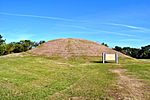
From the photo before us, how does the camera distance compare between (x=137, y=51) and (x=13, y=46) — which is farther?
(x=137, y=51)

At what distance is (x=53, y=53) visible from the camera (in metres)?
49.2

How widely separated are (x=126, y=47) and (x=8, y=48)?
4636cm

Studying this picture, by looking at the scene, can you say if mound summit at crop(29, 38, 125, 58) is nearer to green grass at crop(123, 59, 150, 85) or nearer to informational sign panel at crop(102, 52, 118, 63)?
informational sign panel at crop(102, 52, 118, 63)

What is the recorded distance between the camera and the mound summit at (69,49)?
49.0 meters

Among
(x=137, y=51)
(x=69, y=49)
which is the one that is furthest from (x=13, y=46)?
(x=137, y=51)

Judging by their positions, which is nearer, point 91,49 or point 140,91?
point 140,91

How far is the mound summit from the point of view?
49.0m

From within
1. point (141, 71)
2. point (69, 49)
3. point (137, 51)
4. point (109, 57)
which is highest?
point (137, 51)

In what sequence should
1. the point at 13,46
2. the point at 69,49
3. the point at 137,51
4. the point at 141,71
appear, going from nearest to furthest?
the point at 141,71 → the point at 69,49 → the point at 13,46 → the point at 137,51

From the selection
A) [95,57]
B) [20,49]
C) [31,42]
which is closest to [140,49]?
[31,42]

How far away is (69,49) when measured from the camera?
5191cm

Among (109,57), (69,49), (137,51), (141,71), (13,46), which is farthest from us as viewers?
(137,51)

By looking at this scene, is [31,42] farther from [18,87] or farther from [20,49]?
[18,87]

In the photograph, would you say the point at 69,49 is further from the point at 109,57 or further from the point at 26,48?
the point at 26,48
